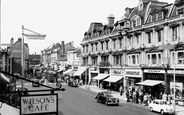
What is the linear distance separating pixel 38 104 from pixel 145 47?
104ft

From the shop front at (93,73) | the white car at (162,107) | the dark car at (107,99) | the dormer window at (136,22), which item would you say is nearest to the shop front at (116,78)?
the shop front at (93,73)

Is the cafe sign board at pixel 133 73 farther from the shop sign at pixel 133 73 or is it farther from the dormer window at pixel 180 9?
the dormer window at pixel 180 9

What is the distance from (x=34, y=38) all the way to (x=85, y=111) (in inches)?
360

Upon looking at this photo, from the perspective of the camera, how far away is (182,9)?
28734 mm

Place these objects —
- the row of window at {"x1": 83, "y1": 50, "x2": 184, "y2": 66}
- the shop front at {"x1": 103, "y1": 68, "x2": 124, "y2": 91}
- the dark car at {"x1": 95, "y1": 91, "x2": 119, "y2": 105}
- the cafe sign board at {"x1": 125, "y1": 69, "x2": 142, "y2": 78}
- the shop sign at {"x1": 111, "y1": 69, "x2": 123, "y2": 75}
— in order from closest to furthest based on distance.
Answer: the dark car at {"x1": 95, "y1": 91, "x2": 119, "y2": 105}
the row of window at {"x1": 83, "y1": 50, "x2": 184, "y2": 66}
the cafe sign board at {"x1": 125, "y1": 69, "x2": 142, "y2": 78}
the shop front at {"x1": 103, "y1": 68, "x2": 124, "y2": 91}
the shop sign at {"x1": 111, "y1": 69, "x2": 123, "y2": 75}

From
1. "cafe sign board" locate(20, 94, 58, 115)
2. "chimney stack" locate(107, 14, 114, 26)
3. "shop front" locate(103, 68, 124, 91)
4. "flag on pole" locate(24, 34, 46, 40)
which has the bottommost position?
"shop front" locate(103, 68, 124, 91)

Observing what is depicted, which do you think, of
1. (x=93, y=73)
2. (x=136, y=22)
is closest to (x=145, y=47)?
(x=136, y=22)

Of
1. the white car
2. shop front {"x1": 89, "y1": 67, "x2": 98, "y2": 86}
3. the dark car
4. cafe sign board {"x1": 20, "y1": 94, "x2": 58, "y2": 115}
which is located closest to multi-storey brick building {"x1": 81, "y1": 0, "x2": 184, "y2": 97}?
shop front {"x1": 89, "y1": 67, "x2": 98, "y2": 86}

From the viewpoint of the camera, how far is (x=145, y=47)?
35.2 metres

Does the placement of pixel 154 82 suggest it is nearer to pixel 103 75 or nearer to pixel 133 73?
pixel 133 73

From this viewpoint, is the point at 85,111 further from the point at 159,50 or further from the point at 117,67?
the point at 117,67

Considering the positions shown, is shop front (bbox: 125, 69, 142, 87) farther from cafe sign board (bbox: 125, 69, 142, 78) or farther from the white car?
the white car

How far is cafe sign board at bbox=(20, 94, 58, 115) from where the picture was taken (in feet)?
16.6

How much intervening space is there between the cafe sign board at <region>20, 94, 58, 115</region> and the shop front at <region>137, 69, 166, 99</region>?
26440mm
